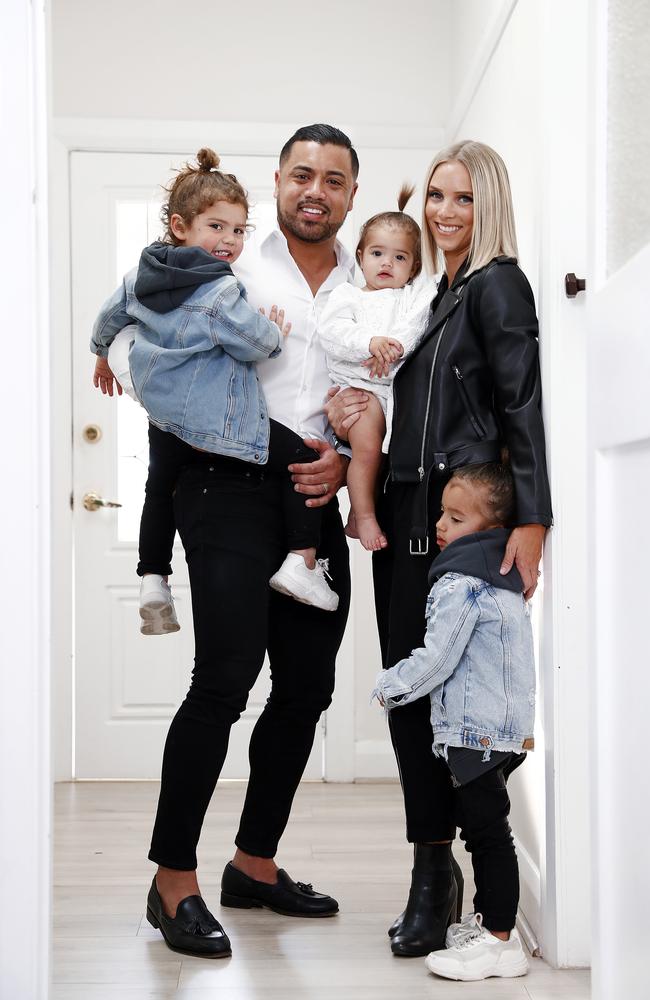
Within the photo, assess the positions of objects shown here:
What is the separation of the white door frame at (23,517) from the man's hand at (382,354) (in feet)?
2.45

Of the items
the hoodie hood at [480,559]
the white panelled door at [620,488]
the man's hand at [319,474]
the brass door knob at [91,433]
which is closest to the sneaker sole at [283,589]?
the man's hand at [319,474]

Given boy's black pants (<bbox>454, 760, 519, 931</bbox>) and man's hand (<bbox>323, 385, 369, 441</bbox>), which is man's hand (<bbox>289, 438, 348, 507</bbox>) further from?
boy's black pants (<bbox>454, 760, 519, 931</bbox>)

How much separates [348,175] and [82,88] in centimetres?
175

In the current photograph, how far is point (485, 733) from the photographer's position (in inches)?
72.8

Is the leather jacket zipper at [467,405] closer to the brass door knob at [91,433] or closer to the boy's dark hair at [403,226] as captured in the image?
the boy's dark hair at [403,226]

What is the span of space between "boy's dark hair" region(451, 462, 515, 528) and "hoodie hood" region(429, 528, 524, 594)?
0.04 metres

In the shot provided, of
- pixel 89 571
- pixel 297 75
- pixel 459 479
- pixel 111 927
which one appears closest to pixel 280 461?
pixel 459 479

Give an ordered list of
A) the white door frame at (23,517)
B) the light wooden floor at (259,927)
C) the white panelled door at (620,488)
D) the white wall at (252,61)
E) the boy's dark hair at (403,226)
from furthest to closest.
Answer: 1. the white wall at (252,61)
2. the boy's dark hair at (403,226)
3. the light wooden floor at (259,927)
4. the white door frame at (23,517)
5. the white panelled door at (620,488)

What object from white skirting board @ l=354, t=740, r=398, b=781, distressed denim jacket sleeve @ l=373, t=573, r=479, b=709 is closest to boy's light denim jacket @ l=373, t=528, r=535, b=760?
distressed denim jacket sleeve @ l=373, t=573, r=479, b=709

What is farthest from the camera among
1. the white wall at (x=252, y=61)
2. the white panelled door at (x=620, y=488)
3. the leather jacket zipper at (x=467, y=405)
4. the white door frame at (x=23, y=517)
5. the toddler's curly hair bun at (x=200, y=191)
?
the white wall at (x=252, y=61)

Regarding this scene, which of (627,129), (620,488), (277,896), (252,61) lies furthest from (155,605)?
(252,61)

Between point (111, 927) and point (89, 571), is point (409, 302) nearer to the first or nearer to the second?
point (111, 927)

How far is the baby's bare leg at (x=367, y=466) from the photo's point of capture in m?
2.06

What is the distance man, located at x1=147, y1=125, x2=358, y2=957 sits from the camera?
1.96 meters
